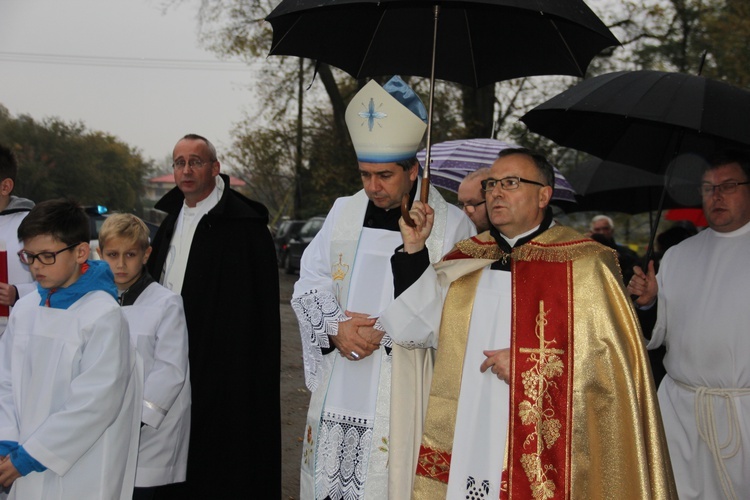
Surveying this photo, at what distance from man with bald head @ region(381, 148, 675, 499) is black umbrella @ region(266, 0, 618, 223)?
2.12 ft

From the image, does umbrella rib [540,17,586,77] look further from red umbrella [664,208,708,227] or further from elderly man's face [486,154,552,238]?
red umbrella [664,208,708,227]

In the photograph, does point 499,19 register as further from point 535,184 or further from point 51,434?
point 51,434

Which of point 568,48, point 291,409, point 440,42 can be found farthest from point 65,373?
point 291,409

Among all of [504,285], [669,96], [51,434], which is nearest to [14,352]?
[51,434]

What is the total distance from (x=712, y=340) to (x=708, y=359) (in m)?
0.10

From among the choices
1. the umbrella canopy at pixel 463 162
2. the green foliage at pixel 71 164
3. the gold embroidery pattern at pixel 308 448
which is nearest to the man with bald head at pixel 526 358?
the gold embroidery pattern at pixel 308 448

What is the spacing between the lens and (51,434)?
3096 millimetres

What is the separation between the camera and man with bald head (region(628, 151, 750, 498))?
423cm

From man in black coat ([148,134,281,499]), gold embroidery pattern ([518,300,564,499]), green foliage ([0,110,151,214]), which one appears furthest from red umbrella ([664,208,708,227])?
green foliage ([0,110,151,214])

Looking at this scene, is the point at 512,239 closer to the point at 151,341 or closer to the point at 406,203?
the point at 406,203

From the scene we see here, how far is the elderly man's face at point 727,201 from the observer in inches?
170

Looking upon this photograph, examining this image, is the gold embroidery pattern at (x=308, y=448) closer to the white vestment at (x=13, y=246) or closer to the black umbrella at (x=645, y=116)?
the white vestment at (x=13, y=246)

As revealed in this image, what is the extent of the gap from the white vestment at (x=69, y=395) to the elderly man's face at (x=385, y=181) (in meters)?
1.24

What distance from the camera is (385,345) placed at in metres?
3.81
